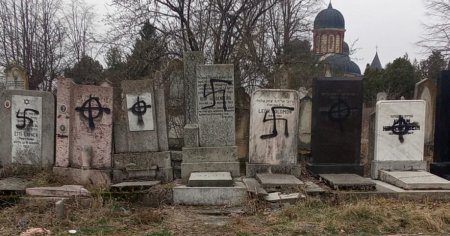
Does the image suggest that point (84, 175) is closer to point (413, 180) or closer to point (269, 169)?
point (269, 169)

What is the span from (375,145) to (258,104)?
2389 mm

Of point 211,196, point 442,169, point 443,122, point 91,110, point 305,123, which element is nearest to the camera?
point 211,196

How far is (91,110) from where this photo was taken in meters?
7.49

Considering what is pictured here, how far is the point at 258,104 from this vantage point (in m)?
7.76

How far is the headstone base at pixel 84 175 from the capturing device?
734cm

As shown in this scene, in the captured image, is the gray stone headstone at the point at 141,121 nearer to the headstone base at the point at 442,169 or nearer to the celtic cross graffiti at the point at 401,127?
the celtic cross graffiti at the point at 401,127

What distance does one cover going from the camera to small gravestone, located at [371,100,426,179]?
25.9 ft

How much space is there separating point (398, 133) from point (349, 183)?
1.93 m

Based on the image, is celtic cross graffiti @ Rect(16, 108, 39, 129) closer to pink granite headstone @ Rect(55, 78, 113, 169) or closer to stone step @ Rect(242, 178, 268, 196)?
A: pink granite headstone @ Rect(55, 78, 113, 169)

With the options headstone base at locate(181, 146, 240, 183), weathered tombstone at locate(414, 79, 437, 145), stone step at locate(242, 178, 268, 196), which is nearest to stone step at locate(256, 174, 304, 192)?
stone step at locate(242, 178, 268, 196)

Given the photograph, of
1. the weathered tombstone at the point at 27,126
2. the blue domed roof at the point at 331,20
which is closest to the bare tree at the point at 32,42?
the weathered tombstone at the point at 27,126

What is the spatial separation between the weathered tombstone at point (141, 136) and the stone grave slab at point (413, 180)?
3.89 metres

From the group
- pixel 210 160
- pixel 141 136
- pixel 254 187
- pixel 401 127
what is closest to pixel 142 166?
pixel 141 136

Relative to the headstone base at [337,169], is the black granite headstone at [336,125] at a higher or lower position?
higher
